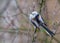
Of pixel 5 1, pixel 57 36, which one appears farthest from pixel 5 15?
pixel 57 36

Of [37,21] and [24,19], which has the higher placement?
[24,19]

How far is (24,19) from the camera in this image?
7.24 meters

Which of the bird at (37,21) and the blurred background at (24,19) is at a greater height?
the blurred background at (24,19)

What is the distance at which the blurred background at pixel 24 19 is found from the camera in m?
7.11

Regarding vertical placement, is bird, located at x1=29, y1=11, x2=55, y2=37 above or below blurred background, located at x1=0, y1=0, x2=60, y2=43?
below

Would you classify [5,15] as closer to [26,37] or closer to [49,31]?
[26,37]

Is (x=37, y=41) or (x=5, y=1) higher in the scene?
(x=5, y=1)

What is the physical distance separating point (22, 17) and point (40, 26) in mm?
567

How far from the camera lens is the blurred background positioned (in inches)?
280

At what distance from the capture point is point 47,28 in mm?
6703

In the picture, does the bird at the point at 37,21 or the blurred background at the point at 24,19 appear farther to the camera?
the blurred background at the point at 24,19

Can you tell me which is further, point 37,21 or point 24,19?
point 24,19

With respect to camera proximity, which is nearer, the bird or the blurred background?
the bird

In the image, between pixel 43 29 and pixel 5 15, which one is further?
pixel 5 15
